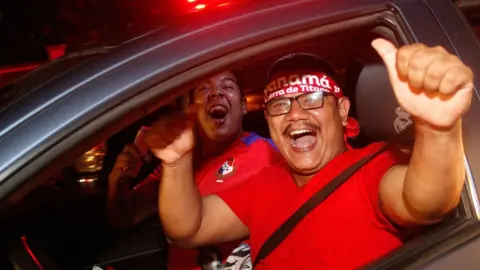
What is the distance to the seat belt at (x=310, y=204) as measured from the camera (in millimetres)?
1989

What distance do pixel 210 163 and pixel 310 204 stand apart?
1.13 metres

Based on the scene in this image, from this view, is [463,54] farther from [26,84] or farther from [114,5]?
[114,5]

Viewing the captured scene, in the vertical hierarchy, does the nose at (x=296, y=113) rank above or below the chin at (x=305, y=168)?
above

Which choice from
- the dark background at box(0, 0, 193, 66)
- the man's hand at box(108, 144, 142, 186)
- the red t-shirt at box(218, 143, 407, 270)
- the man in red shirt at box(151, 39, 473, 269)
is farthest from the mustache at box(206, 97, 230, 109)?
the dark background at box(0, 0, 193, 66)

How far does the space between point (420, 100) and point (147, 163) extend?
1.84 m

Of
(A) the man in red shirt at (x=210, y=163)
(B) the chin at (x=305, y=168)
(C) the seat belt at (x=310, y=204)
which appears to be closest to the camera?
(C) the seat belt at (x=310, y=204)

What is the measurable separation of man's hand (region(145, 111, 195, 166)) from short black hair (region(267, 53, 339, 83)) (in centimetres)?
42

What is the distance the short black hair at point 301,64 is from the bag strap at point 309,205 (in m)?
0.48

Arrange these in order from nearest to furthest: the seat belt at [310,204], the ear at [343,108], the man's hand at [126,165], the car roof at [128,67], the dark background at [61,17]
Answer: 1. the car roof at [128,67]
2. the seat belt at [310,204]
3. the ear at [343,108]
4. the man's hand at [126,165]
5. the dark background at [61,17]

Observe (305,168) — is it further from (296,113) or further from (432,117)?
(432,117)

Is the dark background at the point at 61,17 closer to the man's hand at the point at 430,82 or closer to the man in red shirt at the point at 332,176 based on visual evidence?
the man in red shirt at the point at 332,176

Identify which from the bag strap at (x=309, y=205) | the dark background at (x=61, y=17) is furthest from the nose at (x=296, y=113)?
the dark background at (x=61, y=17)

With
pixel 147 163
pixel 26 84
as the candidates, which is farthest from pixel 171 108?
pixel 147 163

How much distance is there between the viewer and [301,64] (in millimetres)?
2346
